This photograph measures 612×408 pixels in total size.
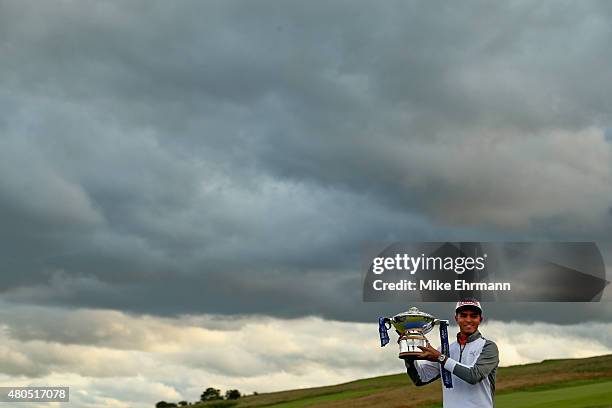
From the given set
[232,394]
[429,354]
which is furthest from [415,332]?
[232,394]

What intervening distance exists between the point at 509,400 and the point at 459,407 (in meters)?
43.7

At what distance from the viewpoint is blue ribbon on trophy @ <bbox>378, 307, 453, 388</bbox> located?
1084 centimetres

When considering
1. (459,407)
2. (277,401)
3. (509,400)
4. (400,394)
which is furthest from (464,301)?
(277,401)

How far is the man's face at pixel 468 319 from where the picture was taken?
1096 cm

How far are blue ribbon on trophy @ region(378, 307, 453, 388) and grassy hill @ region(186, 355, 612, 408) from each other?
1369 inches

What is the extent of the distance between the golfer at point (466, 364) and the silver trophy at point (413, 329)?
15 cm

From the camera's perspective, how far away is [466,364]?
36.4 ft

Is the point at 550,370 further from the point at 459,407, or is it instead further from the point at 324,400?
the point at 459,407

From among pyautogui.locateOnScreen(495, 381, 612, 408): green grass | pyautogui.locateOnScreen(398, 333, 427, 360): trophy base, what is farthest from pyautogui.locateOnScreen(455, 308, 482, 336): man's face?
pyautogui.locateOnScreen(495, 381, 612, 408): green grass

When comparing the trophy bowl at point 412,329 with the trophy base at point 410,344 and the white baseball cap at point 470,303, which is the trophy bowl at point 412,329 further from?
the white baseball cap at point 470,303

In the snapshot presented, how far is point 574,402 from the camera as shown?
46.3 metres

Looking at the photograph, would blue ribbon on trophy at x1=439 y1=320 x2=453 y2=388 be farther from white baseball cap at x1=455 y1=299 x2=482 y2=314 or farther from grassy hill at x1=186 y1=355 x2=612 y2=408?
grassy hill at x1=186 y1=355 x2=612 y2=408

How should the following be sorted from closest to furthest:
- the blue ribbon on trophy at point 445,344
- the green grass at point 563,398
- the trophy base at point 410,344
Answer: the trophy base at point 410,344 < the blue ribbon on trophy at point 445,344 < the green grass at point 563,398

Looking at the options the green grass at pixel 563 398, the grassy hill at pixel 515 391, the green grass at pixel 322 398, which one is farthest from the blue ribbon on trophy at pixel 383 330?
the green grass at pixel 322 398
